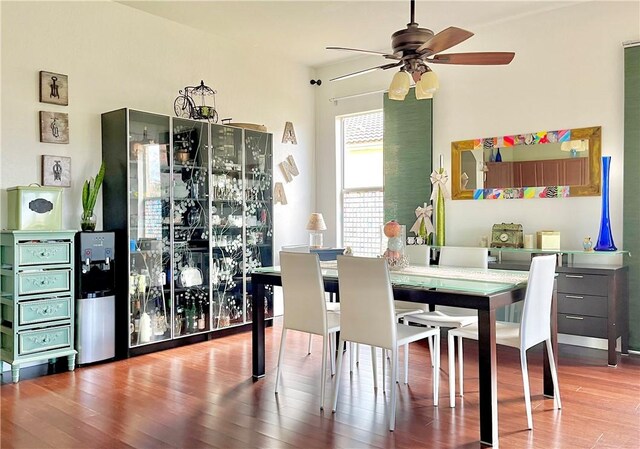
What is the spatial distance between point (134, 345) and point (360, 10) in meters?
3.58

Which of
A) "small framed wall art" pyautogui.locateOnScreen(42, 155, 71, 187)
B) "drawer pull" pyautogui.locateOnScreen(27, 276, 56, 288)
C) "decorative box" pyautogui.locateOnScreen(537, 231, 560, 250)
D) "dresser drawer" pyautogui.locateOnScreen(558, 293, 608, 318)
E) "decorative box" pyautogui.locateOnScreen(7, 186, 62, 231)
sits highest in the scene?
"small framed wall art" pyautogui.locateOnScreen(42, 155, 71, 187)

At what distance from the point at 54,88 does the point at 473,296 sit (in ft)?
11.8

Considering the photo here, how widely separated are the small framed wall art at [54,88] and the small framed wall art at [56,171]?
46 centimetres

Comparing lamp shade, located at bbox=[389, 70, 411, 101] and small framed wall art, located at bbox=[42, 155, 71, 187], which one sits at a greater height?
lamp shade, located at bbox=[389, 70, 411, 101]

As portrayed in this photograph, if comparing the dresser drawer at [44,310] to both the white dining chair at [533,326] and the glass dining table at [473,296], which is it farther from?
the white dining chair at [533,326]

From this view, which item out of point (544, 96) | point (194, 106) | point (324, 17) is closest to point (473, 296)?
point (544, 96)

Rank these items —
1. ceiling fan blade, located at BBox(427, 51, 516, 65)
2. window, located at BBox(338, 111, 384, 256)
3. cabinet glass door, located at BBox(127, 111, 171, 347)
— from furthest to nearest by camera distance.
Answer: window, located at BBox(338, 111, 384, 256) < cabinet glass door, located at BBox(127, 111, 171, 347) < ceiling fan blade, located at BBox(427, 51, 516, 65)

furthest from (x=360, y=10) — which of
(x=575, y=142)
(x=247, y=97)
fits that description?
(x=575, y=142)

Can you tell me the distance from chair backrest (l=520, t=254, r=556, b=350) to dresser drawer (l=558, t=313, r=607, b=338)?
1.34m

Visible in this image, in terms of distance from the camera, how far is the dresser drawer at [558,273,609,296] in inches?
162

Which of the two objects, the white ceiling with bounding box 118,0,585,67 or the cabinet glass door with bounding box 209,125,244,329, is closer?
the white ceiling with bounding box 118,0,585,67

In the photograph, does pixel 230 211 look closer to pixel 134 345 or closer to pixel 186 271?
pixel 186 271

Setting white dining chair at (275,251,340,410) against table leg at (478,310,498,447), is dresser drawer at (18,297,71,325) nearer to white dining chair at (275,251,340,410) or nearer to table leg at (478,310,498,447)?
white dining chair at (275,251,340,410)

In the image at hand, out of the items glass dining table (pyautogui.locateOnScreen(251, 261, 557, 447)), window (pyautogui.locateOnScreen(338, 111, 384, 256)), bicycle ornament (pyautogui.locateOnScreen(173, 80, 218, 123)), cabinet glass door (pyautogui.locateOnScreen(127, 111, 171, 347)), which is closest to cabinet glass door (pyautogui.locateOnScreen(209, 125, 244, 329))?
bicycle ornament (pyautogui.locateOnScreen(173, 80, 218, 123))
